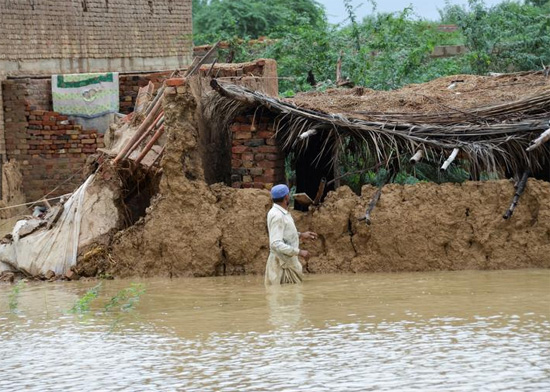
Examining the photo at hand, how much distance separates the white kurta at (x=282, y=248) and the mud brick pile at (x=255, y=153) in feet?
5.40

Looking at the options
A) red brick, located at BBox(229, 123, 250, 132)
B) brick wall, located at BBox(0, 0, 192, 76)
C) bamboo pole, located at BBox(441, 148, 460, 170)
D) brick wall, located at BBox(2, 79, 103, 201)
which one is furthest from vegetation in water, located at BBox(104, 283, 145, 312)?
brick wall, located at BBox(0, 0, 192, 76)

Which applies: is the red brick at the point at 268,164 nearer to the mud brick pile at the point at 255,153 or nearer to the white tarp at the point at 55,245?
the mud brick pile at the point at 255,153

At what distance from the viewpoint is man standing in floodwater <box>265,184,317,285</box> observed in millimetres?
10469

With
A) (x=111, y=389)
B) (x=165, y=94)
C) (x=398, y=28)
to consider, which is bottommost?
(x=111, y=389)

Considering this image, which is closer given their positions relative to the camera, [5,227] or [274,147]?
[274,147]

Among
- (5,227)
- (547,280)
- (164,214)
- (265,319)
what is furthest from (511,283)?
(5,227)

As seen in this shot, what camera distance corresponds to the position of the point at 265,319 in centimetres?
911

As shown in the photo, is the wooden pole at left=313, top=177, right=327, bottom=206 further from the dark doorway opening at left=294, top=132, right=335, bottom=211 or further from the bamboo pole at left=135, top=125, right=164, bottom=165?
the bamboo pole at left=135, top=125, right=164, bottom=165

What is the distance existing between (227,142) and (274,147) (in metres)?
0.99

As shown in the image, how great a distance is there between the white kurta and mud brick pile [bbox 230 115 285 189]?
64.8 inches

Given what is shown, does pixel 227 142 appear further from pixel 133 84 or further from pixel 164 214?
pixel 133 84

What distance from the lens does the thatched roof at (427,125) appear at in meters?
11.7

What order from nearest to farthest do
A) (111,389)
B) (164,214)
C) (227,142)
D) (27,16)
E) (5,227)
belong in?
1. (111,389)
2. (164,214)
3. (227,142)
4. (5,227)
5. (27,16)

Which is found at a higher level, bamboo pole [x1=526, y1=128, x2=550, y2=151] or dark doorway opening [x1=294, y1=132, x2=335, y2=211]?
bamboo pole [x1=526, y1=128, x2=550, y2=151]
